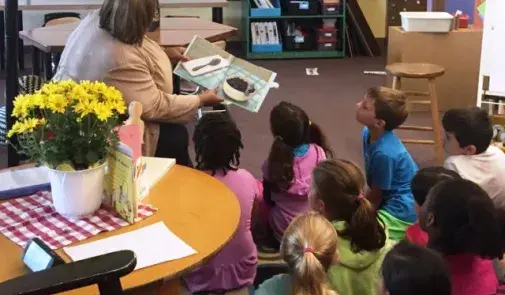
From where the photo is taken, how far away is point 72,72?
2818 millimetres

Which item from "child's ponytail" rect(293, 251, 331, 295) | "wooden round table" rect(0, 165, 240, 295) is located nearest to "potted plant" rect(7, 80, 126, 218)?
"wooden round table" rect(0, 165, 240, 295)

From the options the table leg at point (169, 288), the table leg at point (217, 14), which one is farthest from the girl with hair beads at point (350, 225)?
the table leg at point (217, 14)

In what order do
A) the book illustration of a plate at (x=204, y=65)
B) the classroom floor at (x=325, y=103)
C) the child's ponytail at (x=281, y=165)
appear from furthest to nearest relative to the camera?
the classroom floor at (x=325, y=103)
the book illustration of a plate at (x=204, y=65)
the child's ponytail at (x=281, y=165)

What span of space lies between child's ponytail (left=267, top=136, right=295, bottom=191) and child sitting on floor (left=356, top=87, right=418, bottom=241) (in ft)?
1.18

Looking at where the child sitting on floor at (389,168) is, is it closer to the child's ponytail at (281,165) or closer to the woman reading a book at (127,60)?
the child's ponytail at (281,165)

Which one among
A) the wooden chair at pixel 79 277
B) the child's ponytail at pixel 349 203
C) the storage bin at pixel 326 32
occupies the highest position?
the storage bin at pixel 326 32

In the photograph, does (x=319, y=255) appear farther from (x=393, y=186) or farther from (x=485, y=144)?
(x=485, y=144)

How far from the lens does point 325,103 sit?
18.0 ft

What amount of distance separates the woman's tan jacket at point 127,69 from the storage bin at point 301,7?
4293 mm

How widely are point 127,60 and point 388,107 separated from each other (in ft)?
3.63

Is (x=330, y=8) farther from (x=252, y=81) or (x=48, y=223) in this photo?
(x=48, y=223)

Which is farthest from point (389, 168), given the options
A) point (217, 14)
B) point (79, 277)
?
point (217, 14)

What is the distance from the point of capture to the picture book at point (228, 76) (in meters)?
2.94

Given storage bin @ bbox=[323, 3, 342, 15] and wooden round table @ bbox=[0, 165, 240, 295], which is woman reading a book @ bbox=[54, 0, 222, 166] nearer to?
wooden round table @ bbox=[0, 165, 240, 295]
